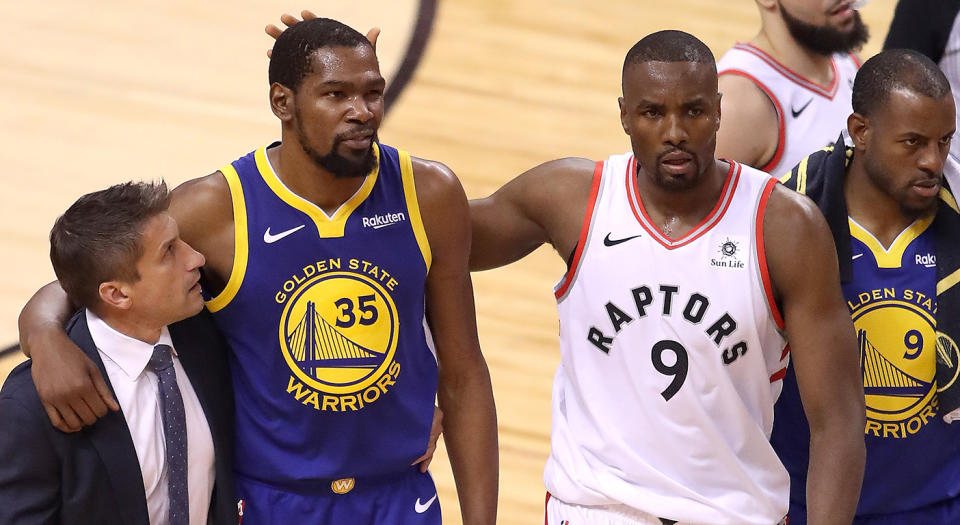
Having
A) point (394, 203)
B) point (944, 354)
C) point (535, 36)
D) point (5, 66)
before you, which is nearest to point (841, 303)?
point (944, 354)

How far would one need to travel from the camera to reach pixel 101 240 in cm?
299

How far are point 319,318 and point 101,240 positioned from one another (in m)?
0.54

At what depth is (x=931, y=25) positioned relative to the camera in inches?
173

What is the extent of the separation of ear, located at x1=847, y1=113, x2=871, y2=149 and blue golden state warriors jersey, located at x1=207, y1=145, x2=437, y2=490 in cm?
113

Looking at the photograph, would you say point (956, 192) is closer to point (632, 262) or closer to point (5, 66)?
point (632, 262)

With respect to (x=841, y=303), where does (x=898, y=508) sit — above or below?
below

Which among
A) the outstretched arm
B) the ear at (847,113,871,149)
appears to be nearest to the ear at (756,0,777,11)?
the ear at (847,113,871,149)

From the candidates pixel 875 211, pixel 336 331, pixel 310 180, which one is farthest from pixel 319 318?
pixel 875 211

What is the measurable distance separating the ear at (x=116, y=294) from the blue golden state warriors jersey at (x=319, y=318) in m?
0.23

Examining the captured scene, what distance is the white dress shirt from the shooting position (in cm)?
300

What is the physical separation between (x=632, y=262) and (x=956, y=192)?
0.90 metres

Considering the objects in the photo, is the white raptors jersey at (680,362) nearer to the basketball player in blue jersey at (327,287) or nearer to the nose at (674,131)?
the nose at (674,131)

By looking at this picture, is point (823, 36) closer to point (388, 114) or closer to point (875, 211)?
point (875, 211)

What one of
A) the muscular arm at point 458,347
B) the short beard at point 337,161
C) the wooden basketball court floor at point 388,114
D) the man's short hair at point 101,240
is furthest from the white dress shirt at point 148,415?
the wooden basketball court floor at point 388,114
